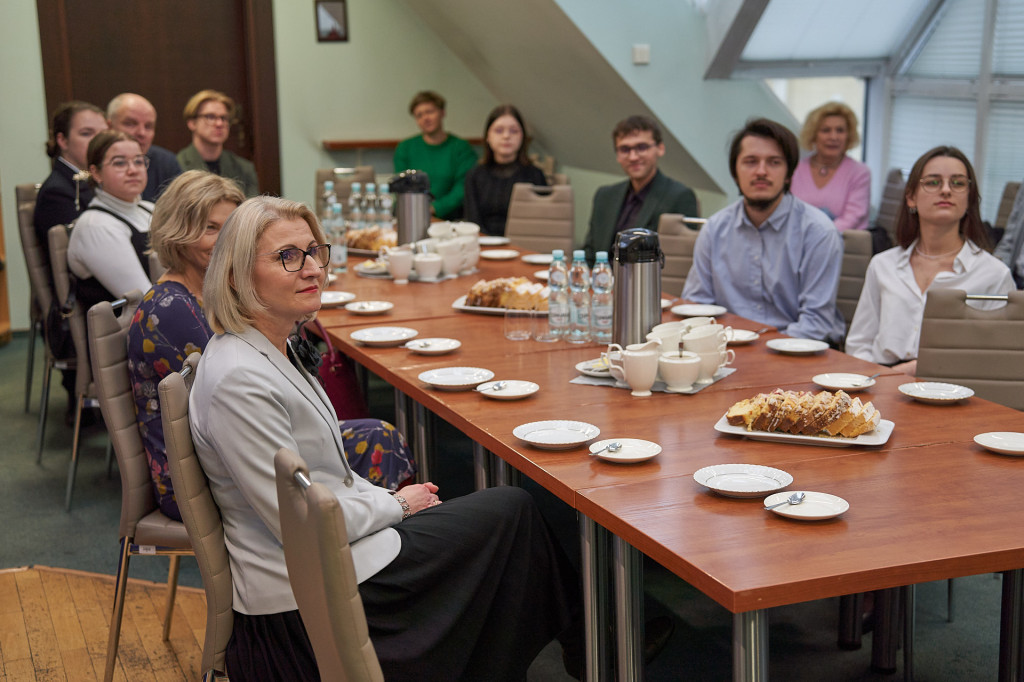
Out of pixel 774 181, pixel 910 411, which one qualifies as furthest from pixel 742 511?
pixel 774 181

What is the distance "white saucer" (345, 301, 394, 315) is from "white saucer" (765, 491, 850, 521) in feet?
6.35

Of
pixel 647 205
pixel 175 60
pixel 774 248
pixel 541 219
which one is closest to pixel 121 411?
pixel 774 248

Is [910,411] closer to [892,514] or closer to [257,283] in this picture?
[892,514]

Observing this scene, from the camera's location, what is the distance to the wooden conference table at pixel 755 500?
154 cm

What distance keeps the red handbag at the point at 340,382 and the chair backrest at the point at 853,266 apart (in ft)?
6.03

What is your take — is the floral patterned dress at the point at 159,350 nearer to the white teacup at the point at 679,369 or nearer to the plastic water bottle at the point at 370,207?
the white teacup at the point at 679,369

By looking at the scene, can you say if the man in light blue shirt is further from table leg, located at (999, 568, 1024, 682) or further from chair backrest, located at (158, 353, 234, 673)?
chair backrest, located at (158, 353, 234, 673)

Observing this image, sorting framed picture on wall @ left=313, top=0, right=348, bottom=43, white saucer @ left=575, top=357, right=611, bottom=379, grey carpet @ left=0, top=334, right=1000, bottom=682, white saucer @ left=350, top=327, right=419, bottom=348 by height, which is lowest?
grey carpet @ left=0, top=334, right=1000, bottom=682

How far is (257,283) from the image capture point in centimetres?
193

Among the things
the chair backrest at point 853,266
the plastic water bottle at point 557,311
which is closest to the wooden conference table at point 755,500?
the plastic water bottle at point 557,311

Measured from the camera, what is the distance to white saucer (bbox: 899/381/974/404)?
2.32 meters

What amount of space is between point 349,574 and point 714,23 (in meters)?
5.08

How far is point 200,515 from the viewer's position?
5.90 feet

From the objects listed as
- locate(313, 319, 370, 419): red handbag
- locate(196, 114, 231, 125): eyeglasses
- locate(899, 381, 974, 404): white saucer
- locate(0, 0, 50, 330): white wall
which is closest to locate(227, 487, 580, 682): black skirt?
locate(899, 381, 974, 404): white saucer
